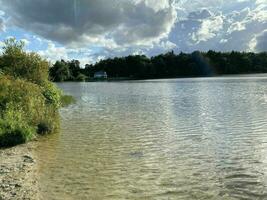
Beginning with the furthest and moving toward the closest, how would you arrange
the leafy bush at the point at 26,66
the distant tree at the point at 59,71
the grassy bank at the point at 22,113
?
the distant tree at the point at 59,71, the leafy bush at the point at 26,66, the grassy bank at the point at 22,113

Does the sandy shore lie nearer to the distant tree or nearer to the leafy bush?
the leafy bush

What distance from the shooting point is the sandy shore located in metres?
11.1

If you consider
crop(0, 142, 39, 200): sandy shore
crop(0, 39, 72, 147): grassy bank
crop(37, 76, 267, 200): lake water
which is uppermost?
crop(0, 39, 72, 147): grassy bank

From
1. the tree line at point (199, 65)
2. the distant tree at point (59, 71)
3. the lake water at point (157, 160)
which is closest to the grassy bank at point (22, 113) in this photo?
the lake water at point (157, 160)

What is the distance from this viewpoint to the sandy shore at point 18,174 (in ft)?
36.4

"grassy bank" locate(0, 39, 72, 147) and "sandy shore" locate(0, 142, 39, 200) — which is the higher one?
"grassy bank" locate(0, 39, 72, 147)

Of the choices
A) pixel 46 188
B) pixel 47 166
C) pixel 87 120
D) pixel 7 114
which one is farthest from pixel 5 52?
pixel 46 188

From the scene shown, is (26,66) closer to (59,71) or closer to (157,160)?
(157,160)

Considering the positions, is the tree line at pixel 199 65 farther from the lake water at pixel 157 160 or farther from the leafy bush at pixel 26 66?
Result: the lake water at pixel 157 160

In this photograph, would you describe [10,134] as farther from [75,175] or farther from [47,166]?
[75,175]

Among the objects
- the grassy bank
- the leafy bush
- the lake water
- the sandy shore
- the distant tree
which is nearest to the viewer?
Result: the sandy shore

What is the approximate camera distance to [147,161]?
15.1 meters

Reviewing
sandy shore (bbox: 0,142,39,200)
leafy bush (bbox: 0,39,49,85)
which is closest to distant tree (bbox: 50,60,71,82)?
leafy bush (bbox: 0,39,49,85)

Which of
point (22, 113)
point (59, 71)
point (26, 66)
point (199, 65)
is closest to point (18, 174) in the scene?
point (22, 113)
